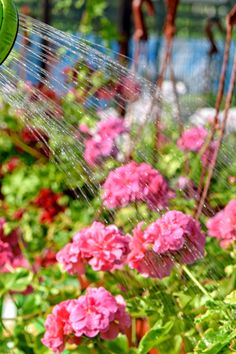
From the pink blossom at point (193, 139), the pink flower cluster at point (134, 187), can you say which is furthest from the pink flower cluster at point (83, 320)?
the pink blossom at point (193, 139)

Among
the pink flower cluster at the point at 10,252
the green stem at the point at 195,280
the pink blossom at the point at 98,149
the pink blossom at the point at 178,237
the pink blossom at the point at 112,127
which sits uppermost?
the pink blossom at the point at 178,237

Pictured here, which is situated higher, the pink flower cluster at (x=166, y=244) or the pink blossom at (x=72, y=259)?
the pink flower cluster at (x=166, y=244)

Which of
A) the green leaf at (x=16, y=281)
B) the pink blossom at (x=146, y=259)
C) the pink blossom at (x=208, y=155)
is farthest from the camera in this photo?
the pink blossom at (x=208, y=155)

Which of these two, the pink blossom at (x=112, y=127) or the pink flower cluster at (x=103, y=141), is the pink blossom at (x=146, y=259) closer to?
the pink flower cluster at (x=103, y=141)

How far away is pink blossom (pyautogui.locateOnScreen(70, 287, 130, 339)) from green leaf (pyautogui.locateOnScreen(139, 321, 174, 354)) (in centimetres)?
7

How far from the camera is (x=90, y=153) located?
2.25 meters

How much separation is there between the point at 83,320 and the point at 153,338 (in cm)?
12

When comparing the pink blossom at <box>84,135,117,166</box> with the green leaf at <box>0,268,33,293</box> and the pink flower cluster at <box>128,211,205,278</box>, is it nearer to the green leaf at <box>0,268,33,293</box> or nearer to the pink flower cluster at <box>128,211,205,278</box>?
the green leaf at <box>0,268,33,293</box>

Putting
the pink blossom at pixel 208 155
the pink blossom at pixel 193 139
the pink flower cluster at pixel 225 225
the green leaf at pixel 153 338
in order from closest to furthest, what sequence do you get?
the green leaf at pixel 153 338
the pink flower cluster at pixel 225 225
the pink blossom at pixel 208 155
the pink blossom at pixel 193 139

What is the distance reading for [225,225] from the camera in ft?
6.04

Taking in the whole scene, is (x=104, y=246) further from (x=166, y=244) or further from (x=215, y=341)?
(x=215, y=341)

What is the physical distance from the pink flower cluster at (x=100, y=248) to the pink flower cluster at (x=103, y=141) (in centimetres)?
40

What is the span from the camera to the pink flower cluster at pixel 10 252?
2.09 metres

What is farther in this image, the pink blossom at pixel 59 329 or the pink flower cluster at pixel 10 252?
the pink flower cluster at pixel 10 252
